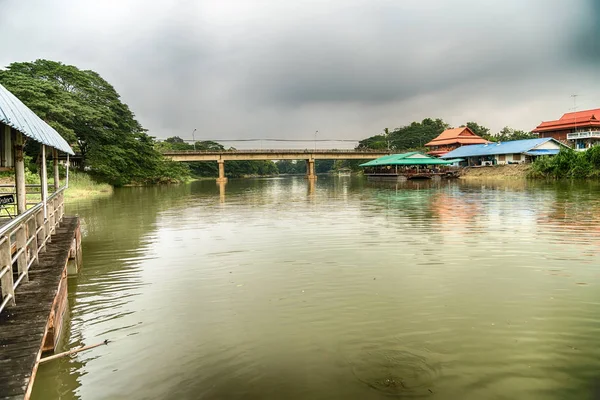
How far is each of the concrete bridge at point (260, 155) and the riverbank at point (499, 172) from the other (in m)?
24.6

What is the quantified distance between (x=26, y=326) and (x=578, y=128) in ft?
264

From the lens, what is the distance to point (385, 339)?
5934 millimetres

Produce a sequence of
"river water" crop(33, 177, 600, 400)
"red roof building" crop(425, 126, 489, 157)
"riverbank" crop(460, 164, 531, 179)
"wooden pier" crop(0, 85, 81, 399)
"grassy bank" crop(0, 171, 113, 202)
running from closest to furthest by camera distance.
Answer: "wooden pier" crop(0, 85, 81, 399) < "river water" crop(33, 177, 600, 400) < "grassy bank" crop(0, 171, 113, 202) < "riverbank" crop(460, 164, 531, 179) < "red roof building" crop(425, 126, 489, 157)

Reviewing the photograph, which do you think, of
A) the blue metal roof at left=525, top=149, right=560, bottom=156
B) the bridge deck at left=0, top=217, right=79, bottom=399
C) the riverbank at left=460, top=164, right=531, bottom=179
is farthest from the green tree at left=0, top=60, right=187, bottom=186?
the blue metal roof at left=525, top=149, right=560, bottom=156

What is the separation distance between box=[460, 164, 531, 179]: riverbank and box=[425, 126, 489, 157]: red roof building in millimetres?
16265

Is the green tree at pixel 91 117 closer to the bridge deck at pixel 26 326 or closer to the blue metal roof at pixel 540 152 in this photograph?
the bridge deck at pixel 26 326

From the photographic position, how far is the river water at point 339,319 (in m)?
4.87

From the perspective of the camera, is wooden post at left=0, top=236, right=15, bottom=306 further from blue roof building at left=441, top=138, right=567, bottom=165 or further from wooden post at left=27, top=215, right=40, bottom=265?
blue roof building at left=441, top=138, right=567, bottom=165

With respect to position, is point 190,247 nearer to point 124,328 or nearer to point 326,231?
point 326,231

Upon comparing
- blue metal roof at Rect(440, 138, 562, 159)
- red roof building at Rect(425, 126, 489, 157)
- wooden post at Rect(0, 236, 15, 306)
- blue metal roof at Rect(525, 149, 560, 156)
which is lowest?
wooden post at Rect(0, 236, 15, 306)

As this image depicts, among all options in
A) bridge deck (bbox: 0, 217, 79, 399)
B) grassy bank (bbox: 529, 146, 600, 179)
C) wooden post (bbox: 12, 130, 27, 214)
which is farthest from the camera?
grassy bank (bbox: 529, 146, 600, 179)

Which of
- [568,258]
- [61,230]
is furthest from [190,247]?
[568,258]

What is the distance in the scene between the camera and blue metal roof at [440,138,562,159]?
202ft

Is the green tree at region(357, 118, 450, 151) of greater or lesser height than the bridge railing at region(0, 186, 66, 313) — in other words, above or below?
above
